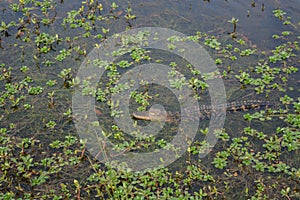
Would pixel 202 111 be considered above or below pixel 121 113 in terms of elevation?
above

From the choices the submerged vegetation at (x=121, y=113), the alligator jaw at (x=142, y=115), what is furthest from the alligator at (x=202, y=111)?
the submerged vegetation at (x=121, y=113)

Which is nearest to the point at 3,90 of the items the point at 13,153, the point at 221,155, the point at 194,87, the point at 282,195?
the point at 13,153

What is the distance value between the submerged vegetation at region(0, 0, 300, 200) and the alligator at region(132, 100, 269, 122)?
4.9 inches

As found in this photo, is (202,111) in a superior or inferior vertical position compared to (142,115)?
superior

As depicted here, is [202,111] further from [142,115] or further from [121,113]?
[121,113]

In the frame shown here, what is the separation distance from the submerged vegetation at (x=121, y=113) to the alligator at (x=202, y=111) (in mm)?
124

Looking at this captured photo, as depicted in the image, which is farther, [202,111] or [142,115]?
[202,111]

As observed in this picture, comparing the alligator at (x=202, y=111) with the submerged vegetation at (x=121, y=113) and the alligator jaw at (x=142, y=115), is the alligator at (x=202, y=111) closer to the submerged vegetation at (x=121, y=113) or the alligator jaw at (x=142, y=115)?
the alligator jaw at (x=142, y=115)

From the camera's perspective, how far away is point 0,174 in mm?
5051

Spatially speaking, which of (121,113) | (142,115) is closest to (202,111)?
(142,115)

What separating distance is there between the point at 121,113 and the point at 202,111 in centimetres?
129

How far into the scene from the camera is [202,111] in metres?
6.04

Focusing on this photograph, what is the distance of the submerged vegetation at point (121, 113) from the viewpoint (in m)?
4.93

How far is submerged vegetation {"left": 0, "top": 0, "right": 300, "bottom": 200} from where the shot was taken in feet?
16.2
